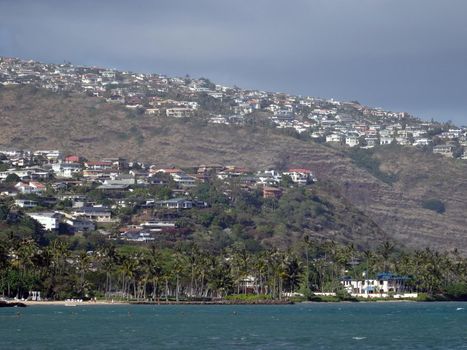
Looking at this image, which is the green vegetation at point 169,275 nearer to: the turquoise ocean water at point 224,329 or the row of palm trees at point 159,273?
the row of palm trees at point 159,273

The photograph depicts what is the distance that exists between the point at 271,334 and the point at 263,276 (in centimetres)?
8523

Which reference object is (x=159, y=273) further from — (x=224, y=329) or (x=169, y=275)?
(x=224, y=329)

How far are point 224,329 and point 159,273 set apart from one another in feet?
217

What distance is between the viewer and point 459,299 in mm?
199750

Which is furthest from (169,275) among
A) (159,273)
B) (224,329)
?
(224,329)

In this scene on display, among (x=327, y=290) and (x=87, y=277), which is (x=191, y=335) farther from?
(x=327, y=290)

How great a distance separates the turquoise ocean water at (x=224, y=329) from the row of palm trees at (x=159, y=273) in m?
12.0

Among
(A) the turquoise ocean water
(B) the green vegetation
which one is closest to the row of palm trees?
(B) the green vegetation

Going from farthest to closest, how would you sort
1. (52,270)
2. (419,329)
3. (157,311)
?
(52,270) → (157,311) → (419,329)

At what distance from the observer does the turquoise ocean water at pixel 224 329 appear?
88.3m

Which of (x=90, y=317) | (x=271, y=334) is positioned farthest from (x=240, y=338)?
(x=90, y=317)

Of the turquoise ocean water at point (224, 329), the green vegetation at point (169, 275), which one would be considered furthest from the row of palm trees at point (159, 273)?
the turquoise ocean water at point (224, 329)

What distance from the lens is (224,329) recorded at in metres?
106

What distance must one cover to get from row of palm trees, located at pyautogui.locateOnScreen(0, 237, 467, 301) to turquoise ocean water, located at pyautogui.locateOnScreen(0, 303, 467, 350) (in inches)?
472
